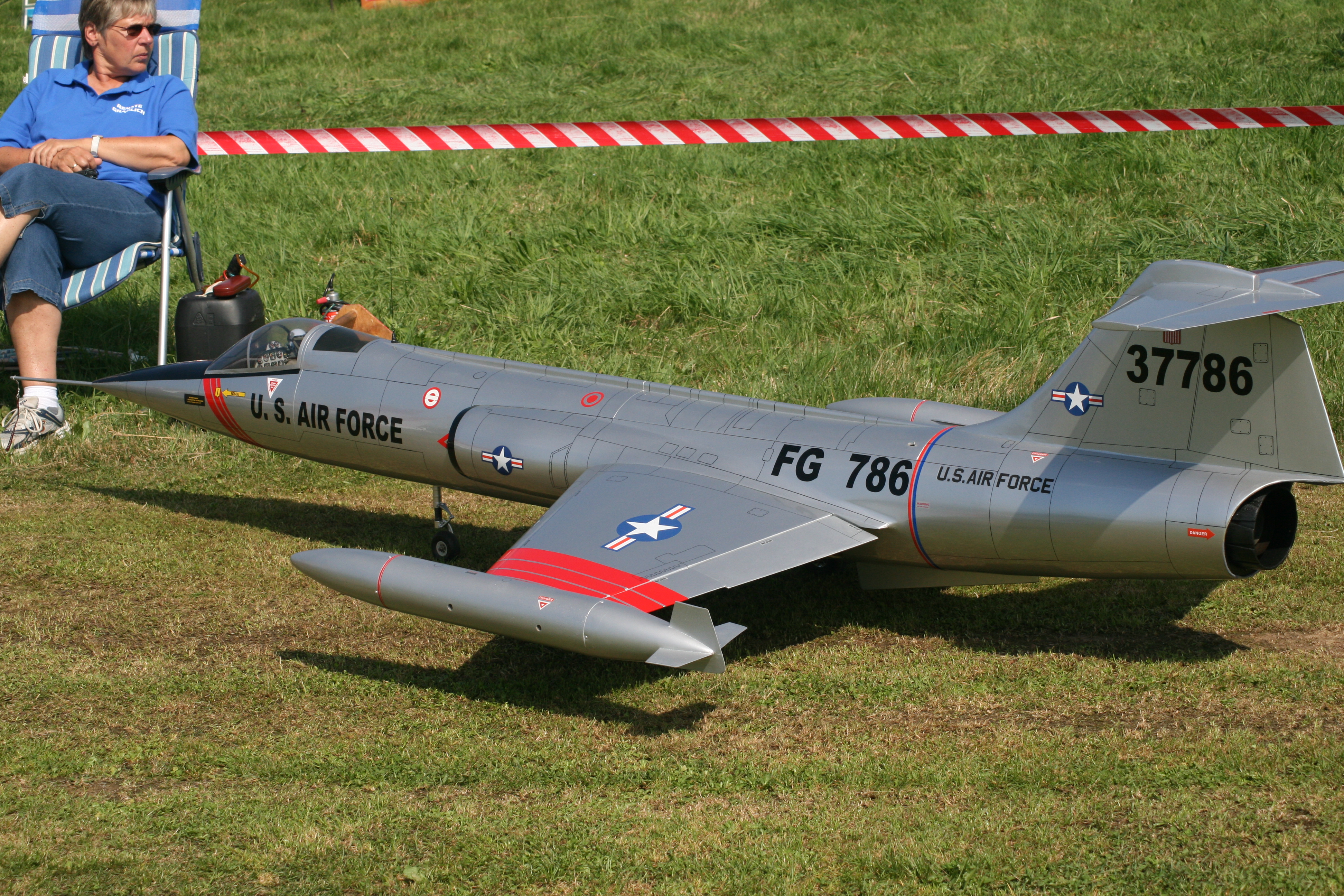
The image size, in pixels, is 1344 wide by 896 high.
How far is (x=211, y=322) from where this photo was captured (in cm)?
1116

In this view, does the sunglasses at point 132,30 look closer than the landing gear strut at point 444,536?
No

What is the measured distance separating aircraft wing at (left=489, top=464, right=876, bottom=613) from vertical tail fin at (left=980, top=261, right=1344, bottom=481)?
5.08 ft

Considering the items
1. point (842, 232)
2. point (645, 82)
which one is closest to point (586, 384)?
point (842, 232)

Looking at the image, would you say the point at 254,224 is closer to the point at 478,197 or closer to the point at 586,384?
the point at 478,197

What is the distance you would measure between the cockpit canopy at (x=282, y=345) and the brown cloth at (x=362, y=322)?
1174 millimetres

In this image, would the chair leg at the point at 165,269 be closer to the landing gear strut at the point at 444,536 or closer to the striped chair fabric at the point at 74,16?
the striped chair fabric at the point at 74,16

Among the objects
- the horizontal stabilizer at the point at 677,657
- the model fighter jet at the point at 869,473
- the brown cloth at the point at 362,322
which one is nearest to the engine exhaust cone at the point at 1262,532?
the model fighter jet at the point at 869,473

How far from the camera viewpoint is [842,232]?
15.3 m

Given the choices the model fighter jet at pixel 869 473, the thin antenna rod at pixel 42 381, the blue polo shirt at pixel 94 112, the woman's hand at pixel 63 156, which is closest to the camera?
the model fighter jet at pixel 869 473

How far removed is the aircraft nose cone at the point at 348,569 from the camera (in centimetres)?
688

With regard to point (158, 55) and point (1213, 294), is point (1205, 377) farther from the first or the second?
point (158, 55)

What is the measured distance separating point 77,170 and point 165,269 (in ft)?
3.59

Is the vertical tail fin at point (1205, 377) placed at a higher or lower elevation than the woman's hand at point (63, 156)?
lower

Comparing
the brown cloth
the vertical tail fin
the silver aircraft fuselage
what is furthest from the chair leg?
the vertical tail fin
